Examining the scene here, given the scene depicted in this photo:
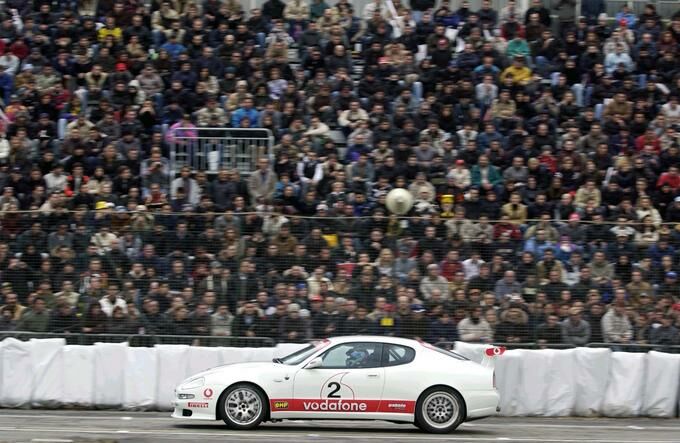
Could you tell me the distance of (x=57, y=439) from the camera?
13.3m

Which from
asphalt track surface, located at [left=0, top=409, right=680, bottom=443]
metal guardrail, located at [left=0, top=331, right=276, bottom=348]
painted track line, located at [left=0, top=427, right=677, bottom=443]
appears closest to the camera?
asphalt track surface, located at [left=0, top=409, right=680, bottom=443]

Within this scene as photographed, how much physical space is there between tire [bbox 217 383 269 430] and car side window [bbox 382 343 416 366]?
162 cm

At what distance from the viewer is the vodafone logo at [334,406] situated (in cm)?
1480

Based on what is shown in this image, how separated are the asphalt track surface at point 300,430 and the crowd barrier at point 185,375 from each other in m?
0.34

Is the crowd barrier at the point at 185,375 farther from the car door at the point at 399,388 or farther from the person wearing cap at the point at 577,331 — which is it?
the car door at the point at 399,388

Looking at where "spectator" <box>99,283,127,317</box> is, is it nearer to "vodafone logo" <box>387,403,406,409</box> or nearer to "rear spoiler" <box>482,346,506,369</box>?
"vodafone logo" <box>387,403,406,409</box>

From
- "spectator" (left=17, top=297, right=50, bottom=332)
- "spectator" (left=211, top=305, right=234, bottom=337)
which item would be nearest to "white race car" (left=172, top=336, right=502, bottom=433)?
"spectator" (left=211, top=305, right=234, bottom=337)

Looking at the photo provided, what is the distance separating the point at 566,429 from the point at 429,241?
3.85 meters

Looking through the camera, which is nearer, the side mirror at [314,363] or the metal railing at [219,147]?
the side mirror at [314,363]

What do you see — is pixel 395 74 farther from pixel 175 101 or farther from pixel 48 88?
pixel 48 88

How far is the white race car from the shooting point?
14789 millimetres

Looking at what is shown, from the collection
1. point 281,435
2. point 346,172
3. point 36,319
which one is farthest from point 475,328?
point 36,319

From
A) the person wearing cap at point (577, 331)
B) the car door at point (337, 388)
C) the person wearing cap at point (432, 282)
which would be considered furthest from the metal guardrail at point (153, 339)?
the person wearing cap at point (577, 331)

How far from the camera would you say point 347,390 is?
14875 mm
